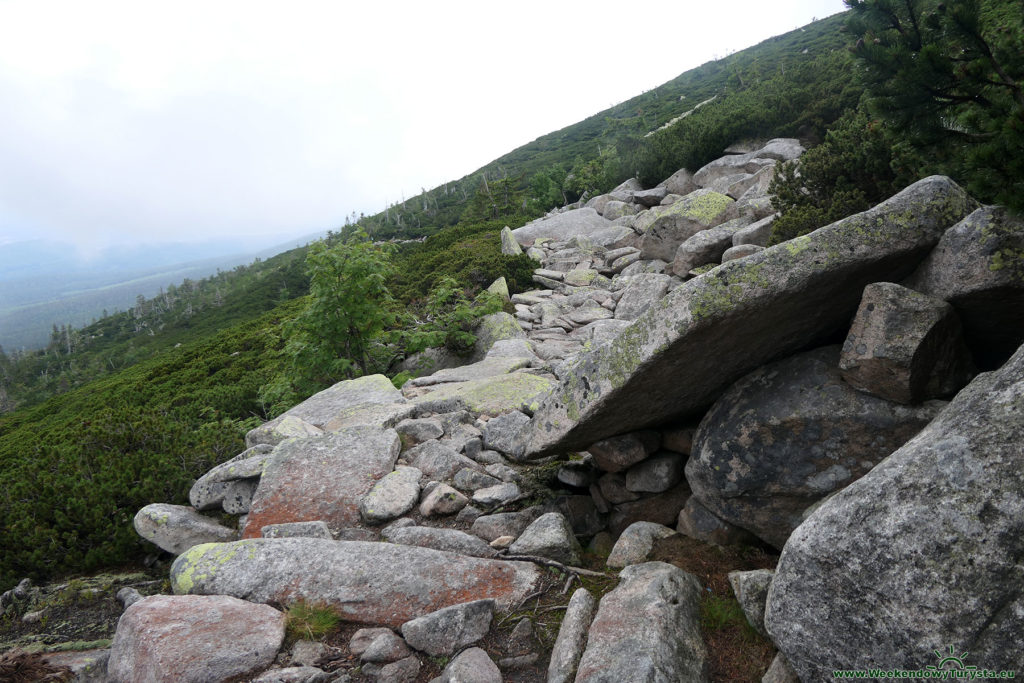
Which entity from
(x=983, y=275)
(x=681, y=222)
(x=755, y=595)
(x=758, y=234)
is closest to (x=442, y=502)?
(x=755, y=595)

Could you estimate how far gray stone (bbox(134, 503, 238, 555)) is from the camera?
598 centimetres

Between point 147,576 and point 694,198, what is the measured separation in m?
15.8

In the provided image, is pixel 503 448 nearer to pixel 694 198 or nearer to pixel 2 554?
pixel 2 554

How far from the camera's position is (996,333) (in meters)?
4.31

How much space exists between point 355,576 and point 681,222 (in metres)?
13.8

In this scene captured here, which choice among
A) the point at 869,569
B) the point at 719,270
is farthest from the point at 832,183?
the point at 869,569

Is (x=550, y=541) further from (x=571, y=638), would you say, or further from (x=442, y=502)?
(x=442, y=502)

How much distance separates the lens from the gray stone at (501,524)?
5.66 metres

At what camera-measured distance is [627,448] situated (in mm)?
5562

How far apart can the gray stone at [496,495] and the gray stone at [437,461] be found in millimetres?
544

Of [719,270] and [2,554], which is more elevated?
[719,270]

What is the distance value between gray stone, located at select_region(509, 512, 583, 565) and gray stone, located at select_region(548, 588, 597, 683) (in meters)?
0.69

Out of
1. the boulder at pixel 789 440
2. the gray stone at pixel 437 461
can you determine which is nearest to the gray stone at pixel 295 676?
the gray stone at pixel 437 461

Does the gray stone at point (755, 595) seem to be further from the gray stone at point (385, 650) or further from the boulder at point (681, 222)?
the boulder at point (681, 222)
